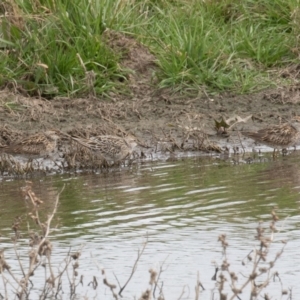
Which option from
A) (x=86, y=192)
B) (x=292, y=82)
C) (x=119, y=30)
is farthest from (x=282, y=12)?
(x=86, y=192)

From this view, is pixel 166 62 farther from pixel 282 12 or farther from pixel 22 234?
pixel 22 234

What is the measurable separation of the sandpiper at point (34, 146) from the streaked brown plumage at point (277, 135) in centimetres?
242

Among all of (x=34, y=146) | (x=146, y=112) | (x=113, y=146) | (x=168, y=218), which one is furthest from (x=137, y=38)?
(x=168, y=218)

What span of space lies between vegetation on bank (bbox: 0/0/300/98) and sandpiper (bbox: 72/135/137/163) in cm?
146

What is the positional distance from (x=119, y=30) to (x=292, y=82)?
2440 millimetres

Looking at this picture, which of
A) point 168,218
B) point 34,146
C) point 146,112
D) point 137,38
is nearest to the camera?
point 168,218

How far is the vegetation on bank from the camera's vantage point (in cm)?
1389

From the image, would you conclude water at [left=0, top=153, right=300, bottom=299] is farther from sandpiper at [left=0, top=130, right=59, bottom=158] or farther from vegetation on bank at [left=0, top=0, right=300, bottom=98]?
vegetation on bank at [left=0, top=0, right=300, bottom=98]

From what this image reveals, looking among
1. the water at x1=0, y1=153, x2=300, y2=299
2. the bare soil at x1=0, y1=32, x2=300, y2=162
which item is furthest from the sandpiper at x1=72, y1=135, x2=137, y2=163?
the bare soil at x1=0, y1=32, x2=300, y2=162

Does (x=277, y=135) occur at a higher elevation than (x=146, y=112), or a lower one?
lower

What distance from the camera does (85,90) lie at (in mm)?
13891

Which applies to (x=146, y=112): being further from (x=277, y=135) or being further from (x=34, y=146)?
(x=34, y=146)

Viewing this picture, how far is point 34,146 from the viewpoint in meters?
12.1

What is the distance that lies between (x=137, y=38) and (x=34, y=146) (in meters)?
3.32
